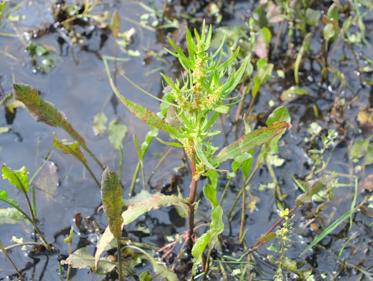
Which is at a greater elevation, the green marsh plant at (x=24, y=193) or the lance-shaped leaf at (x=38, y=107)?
the lance-shaped leaf at (x=38, y=107)

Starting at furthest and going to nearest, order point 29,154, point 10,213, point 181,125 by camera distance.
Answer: point 29,154
point 10,213
point 181,125

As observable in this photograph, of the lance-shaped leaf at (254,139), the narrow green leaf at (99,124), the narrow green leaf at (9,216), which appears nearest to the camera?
the lance-shaped leaf at (254,139)

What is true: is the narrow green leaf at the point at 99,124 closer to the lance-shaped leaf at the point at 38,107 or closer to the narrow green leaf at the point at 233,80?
the lance-shaped leaf at the point at 38,107

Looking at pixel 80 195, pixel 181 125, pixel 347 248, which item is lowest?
pixel 347 248

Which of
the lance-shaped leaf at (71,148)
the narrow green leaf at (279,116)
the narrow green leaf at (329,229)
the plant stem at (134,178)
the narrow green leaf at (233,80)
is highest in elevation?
the narrow green leaf at (233,80)

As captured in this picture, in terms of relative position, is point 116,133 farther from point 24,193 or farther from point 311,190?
point 311,190

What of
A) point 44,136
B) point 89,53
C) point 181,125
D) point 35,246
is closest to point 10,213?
point 35,246

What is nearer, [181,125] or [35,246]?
[181,125]

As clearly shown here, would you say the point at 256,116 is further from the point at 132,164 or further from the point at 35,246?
the point at 35,246

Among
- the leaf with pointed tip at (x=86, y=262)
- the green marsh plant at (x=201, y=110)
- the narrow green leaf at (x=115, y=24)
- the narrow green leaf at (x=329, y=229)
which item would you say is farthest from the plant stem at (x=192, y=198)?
the narrow green leaf at (x=115, y=24)
